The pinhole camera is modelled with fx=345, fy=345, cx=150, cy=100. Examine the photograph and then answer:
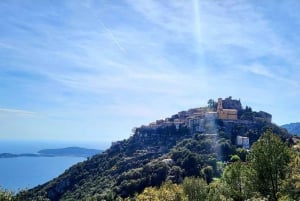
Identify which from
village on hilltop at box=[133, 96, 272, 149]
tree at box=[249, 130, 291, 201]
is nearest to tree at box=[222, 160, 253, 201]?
tree at box=[249, 130, 291, 201]

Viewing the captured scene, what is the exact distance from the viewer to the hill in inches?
3302

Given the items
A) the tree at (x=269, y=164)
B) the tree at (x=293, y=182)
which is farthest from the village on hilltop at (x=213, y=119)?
the tree at (x=293, y=182)

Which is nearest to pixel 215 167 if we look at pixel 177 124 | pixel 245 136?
pixel 245 136

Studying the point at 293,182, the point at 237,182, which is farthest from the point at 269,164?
the point at 237,182

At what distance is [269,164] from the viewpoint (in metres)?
29.3

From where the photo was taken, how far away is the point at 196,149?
328ft

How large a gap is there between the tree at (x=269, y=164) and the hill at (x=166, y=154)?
161 feet

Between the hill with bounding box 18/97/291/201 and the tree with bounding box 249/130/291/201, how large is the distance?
49.0m

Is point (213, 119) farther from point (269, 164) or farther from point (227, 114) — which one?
point (269, 164)

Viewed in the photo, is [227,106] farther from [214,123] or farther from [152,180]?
[152,180]

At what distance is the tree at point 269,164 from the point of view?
96.0ft

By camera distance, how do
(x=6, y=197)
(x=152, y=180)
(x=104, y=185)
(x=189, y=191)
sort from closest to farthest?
(x=6, y=197), (x=189, y=191), (x=152, y=180), (x=104, y=185)

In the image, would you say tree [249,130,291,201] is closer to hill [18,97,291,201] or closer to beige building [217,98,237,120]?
hill [18,97,291,201]

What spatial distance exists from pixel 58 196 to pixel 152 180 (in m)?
37.9
